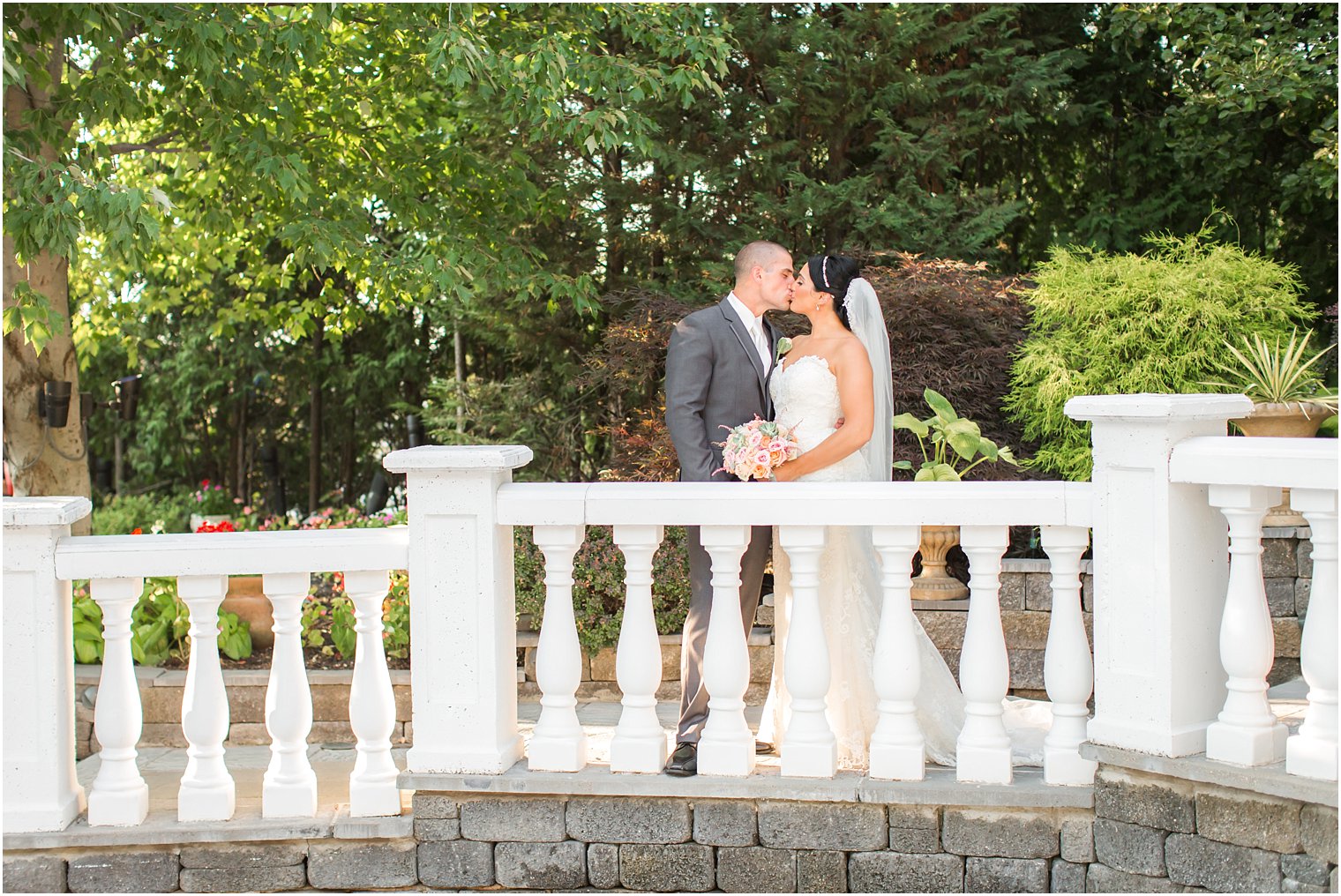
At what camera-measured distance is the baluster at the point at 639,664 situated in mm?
3477

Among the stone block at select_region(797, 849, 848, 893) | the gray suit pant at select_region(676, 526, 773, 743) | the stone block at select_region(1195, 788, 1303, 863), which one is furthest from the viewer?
the gray suit pant at select_region(676, 526, 773, 743)

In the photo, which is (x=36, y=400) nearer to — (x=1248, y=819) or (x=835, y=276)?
(x=835, y=276)

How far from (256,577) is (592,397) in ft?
11.4

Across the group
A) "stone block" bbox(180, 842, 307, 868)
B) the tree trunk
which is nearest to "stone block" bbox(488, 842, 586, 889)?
"stone block" bbox(180, 842, 307, 868)

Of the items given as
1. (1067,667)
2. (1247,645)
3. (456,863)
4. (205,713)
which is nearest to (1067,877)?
(1067,667)

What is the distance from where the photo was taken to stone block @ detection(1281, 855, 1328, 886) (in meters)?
2.89

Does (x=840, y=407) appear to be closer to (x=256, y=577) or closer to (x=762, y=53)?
(x=256, y=577)

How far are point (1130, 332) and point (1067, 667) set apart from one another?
Result: 359cm

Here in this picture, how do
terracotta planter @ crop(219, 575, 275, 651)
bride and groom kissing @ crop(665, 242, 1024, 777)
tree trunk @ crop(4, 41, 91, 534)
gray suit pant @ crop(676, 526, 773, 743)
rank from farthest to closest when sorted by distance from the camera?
tree trunk @ crop(4, 41, 91, 534) < terracotta planter @ crop(219, 575, 275, 651) < bride and groom kissing @ crop(665, 242, 1024, 777) < gray suit pant @ crop(676, 526, 773, 743)

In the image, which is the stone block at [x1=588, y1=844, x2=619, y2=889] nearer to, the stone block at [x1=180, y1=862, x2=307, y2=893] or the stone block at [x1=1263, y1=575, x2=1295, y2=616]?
the stone block at [x1=180, y1=862, x2=307, y2=893]

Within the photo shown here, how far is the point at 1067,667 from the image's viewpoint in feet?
11.0

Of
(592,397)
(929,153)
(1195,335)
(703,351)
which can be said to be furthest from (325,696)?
(929,153)

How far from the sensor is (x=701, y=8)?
7.71m

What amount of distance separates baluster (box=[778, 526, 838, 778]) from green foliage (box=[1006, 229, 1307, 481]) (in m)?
3.42
